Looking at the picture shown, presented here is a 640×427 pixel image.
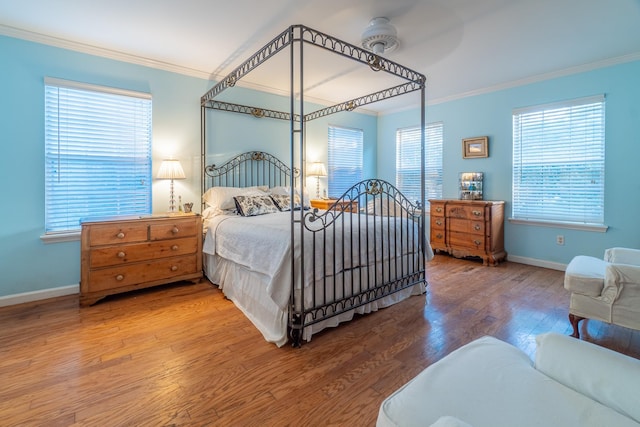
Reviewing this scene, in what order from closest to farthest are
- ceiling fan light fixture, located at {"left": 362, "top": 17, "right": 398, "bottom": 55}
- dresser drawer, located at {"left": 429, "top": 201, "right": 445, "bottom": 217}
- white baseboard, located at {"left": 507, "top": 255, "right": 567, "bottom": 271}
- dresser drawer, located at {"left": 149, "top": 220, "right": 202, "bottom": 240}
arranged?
ceiling fan light fixture, located at {"left": 362, "top": 17, "right": 398, "bottom": 55}, dresser drawer, located at {"left": 149, "top": 220, "right": 202, "bottom": 240}, white baseboard, located at {"left": 507, "top": 255, "right": 567, "bottom": 271}, dresser drawer, located at {"left": 429, "top": 201, "right": 445, "bottom": 217}

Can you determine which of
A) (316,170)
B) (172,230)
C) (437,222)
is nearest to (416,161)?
(437,222)

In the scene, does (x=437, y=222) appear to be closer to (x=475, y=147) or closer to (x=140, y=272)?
(x=475, y=147)

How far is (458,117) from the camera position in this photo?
189 inches

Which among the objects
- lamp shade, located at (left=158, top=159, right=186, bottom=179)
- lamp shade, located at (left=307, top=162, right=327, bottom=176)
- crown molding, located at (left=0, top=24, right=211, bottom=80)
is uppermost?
crown molding, located at (left=0, top=24, right=211, bottom=80)

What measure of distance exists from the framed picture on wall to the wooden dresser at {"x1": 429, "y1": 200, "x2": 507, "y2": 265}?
2.63ft

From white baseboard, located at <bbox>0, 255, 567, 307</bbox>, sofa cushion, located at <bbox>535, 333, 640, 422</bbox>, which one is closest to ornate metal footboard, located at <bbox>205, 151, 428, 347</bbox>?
sofa cushion, located at <bbox>535, 333, 640, 422</bbox>

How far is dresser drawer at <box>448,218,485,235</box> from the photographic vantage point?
4164mm

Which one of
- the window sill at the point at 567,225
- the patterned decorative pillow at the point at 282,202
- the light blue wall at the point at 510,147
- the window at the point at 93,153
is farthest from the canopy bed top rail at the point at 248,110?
the window sill at the point at 567,225

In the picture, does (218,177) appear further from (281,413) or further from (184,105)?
(281,413)

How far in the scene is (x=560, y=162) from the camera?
3852mm

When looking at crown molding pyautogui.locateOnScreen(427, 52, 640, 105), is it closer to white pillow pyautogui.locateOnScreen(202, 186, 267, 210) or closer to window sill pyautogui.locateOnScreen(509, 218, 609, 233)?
window sill pyautogui.locateOnScreen(509, 218, 609, 233)

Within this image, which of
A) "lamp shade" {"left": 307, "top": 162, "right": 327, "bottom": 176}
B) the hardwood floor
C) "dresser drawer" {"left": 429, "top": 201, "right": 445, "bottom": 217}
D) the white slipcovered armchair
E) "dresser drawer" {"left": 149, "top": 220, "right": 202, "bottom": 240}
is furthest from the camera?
"lamp shade" {"left": 307, "top": 162, "right": 327, "bottom": 176}

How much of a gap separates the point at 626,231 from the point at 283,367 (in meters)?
4.10

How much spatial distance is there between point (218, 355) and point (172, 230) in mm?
1667
